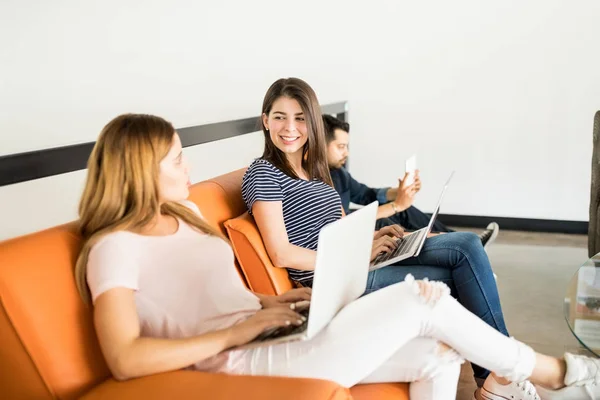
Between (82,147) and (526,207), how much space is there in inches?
130

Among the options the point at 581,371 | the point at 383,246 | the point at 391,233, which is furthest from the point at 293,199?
the point at 581,371

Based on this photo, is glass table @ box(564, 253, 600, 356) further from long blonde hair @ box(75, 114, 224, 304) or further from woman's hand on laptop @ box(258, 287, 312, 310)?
long blonde hair @ box(75, 114, 224, 304)

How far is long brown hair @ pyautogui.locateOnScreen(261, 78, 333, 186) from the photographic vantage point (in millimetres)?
2008

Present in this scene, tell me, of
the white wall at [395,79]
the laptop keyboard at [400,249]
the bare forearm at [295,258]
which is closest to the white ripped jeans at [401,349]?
the bare forearm at [295,258]

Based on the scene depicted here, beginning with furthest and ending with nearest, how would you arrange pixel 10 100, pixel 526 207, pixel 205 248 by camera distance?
pixel 10 100
pixel 526 207
pixel 205 248

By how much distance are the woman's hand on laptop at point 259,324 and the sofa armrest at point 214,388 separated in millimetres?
76

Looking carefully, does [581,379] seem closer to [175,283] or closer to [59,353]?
[175,283]

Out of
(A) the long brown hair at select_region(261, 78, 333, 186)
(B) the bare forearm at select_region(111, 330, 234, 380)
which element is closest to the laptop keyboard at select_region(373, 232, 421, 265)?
(A) the long brown hair at select_region(261, 78, 333, 186)

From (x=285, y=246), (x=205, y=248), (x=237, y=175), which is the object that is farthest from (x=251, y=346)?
(x=237, y=175)

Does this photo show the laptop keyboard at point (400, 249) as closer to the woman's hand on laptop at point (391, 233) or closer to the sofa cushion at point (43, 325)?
the woman's hand on laptop at point (391, 233)

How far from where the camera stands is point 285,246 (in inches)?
71.5

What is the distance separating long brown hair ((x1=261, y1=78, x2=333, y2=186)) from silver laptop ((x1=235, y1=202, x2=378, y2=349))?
0.56m

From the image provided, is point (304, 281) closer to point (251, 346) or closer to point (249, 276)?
point (249, 276)

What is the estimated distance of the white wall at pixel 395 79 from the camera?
400cm
